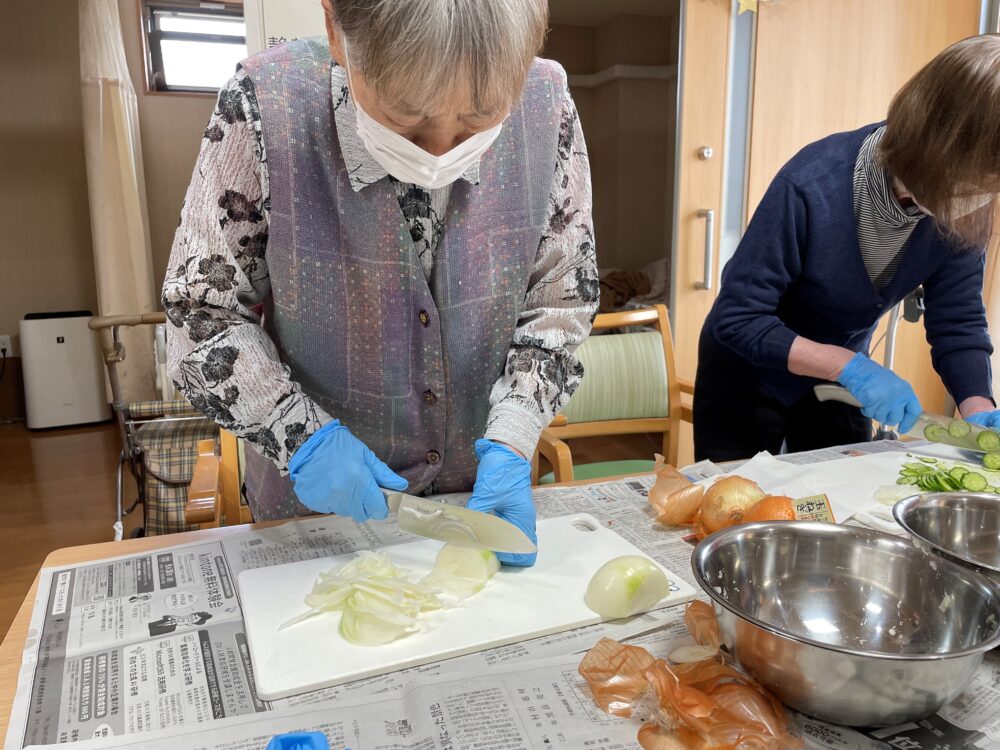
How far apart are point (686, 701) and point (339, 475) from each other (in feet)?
1.49

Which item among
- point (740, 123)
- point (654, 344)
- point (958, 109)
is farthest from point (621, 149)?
point (958, 109)

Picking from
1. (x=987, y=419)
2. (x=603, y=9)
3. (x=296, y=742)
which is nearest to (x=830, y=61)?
(x=987, y=419)

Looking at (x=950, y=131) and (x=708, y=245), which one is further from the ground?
(x=950, y=131)

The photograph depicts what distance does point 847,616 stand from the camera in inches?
32.4

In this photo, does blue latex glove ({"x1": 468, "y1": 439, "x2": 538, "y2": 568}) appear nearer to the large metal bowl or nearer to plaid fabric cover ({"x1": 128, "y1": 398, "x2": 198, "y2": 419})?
the large metal bowl

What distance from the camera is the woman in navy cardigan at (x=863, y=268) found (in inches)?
46.4

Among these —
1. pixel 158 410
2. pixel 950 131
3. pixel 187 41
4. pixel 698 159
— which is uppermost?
pixel 187 41

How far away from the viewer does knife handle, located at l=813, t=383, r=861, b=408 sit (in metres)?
1.54

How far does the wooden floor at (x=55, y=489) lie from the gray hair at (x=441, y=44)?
2.04 metres

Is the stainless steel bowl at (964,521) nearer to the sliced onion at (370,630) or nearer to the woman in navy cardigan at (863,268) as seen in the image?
the woman in navy cardigan at (863,268)

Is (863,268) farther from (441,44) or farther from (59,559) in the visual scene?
(59,559)

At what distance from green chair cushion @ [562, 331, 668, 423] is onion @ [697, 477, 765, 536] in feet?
2.97

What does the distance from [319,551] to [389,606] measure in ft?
0.78

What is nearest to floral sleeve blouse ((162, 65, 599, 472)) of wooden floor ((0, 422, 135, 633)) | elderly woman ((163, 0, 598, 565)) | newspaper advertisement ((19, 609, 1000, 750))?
elderly woman ((163, 0, 598, 565))
